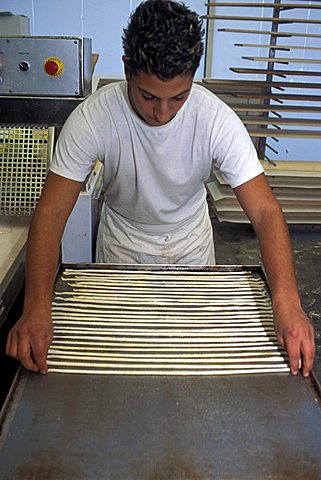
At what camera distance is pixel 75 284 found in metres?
1.14

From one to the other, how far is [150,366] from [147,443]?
0.18 metres

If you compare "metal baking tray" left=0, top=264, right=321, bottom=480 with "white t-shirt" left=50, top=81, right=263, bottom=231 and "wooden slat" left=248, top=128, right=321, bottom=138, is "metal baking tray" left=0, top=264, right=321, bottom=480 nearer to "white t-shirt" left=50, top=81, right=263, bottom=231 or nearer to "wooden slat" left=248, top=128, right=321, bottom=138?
"white t-shirt" left=50, top=81, right=263, bottom=231

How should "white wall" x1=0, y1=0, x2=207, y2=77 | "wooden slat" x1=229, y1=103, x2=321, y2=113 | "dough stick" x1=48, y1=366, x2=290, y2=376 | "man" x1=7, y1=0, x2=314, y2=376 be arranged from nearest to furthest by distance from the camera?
"dough stick" x1=48, y1=366, x2=290, y2=376 < "man" x1=7, y1=0, x2=314, y2=376 < "wooden slat" x1=229, y1=103, x2=321, y2=113 < "white wall" x1=0, y1=0, x2=207, y2=77

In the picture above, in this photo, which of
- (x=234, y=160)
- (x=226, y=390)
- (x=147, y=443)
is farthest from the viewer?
(x=234, y=160)

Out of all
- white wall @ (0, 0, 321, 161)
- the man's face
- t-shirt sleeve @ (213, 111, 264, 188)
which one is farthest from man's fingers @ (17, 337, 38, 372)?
white wall @ (0, 0, 321, 161)

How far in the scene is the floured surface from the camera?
90 centimetres

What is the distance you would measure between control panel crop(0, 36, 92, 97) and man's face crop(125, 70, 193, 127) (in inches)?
18.2

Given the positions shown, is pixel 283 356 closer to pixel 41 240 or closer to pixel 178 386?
pixel 178 386

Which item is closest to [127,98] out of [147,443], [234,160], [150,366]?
[234,160]

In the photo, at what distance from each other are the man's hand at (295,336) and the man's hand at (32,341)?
44cm

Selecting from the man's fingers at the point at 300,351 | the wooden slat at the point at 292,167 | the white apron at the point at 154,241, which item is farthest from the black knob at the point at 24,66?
the wooden slat at the point at 292,167

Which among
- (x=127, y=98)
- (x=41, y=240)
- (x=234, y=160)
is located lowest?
(x=41, y=240)

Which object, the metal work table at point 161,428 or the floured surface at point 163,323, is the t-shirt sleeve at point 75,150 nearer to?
the floured surface at point 163,323

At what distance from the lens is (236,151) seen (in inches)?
49.5
